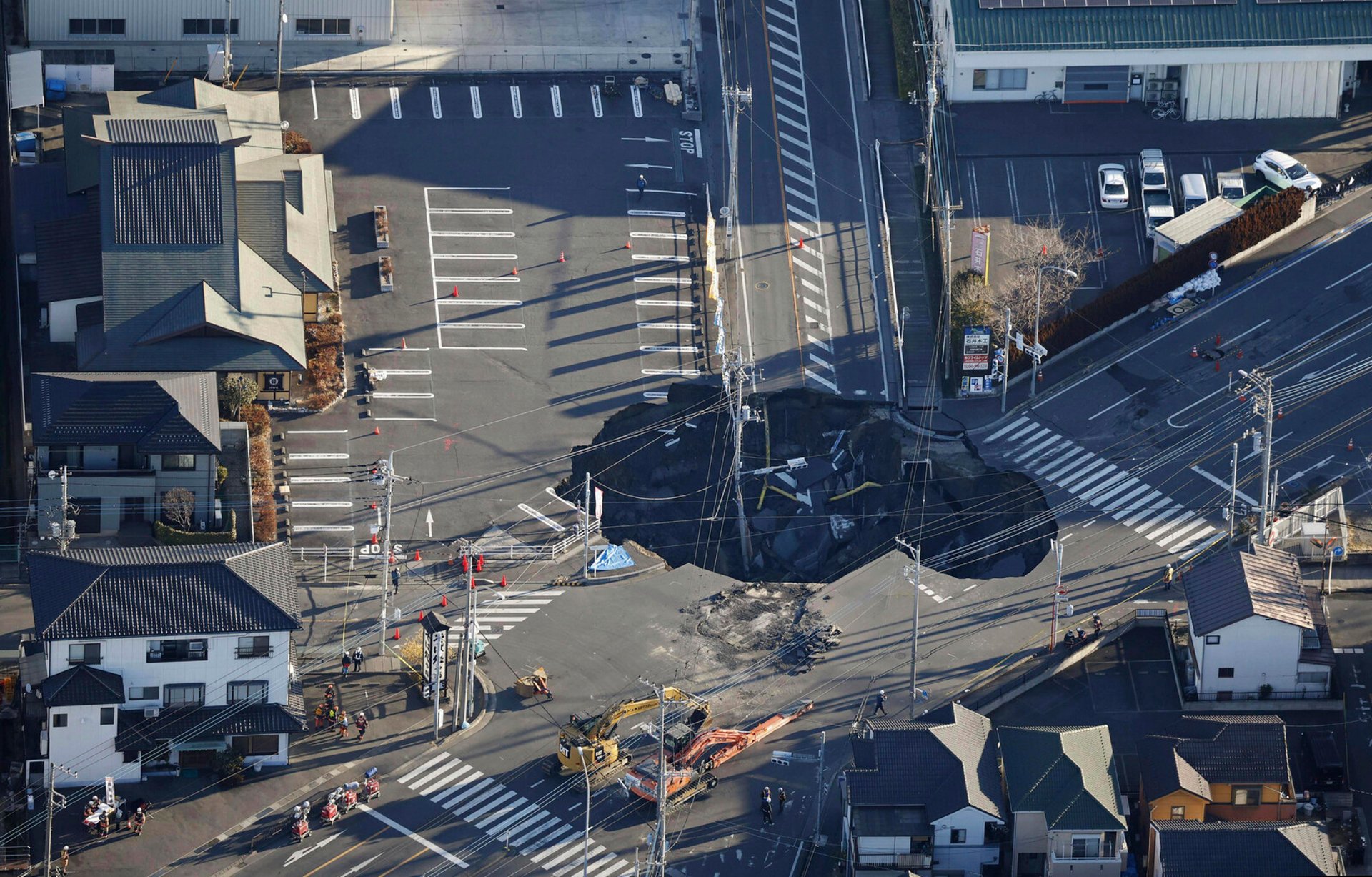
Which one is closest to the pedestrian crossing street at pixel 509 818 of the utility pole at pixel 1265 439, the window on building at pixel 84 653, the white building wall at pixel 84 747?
the white building wall at pixel 84 747

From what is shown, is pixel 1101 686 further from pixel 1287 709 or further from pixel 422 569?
pixel 422 569

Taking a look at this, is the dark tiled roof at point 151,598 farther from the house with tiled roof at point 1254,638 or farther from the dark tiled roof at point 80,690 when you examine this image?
the house with tiled roof at point 1254,638

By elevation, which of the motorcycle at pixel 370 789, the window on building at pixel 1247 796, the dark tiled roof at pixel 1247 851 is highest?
the motorcycle at pixel 370 789

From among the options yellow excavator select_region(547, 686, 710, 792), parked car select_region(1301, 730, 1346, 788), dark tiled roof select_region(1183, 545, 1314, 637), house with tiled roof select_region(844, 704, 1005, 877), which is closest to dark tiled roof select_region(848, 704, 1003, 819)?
house with tiled roof select_region(844, 704, 1005, 877)

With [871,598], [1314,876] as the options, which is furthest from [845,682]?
[1314,876]

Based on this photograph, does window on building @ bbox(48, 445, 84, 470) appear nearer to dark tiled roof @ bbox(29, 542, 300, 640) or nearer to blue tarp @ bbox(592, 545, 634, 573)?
dark tiled roof @ bbox(29, 542, 300, 640)

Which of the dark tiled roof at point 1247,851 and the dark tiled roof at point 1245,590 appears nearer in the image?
the dark tiled roof at point 1247,851
